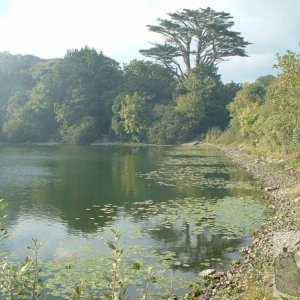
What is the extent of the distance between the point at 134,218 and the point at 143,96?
4341 cm

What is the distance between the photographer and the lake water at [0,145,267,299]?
10414 mm

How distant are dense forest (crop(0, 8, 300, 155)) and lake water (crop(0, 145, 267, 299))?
77.8ft

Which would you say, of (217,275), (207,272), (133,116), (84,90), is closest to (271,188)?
(207,272)

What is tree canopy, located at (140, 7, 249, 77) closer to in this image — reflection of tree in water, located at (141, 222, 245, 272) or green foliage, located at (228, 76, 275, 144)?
green foliage, located at (228, 76, 275, 144)

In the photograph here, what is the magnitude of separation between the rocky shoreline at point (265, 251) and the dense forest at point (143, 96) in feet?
84.1

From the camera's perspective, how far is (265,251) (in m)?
10.3

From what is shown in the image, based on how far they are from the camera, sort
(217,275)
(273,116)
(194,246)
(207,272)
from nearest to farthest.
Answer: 1. (217,275)
2. (207,272)
3. (194,246)
4. (273,116)

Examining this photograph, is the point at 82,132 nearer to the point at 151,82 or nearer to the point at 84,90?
the point at 84,90

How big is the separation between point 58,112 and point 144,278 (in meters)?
52.9

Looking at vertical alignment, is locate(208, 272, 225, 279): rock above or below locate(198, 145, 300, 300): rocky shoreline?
below

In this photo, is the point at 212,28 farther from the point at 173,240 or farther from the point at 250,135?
the point at 173,240

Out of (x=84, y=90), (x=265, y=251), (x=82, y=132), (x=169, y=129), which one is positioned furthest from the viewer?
(x=84, y=90)

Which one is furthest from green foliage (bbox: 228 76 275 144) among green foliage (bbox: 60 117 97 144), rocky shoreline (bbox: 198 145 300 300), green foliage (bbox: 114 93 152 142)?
green foliage (bbox: 60 117 97 144)

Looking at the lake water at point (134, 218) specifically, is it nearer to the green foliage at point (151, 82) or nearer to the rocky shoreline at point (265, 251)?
the rocky shoreline at point (265, 251)
